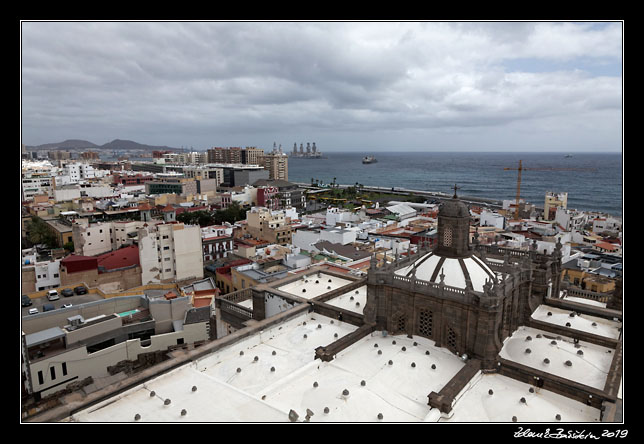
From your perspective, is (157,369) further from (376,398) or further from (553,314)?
(553,314)

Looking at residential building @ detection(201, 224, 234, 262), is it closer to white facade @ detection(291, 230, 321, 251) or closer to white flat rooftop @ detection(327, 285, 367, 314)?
white facade @ detection(291, 230, 321, 251)

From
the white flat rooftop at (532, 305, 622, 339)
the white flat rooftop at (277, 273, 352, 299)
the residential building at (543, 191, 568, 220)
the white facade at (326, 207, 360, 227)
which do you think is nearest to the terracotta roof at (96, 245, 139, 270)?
the white flat rooftop at (277, 273, 352, 299)

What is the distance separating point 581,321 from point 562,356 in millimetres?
5079

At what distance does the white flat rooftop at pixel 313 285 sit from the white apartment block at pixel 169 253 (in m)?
29.4

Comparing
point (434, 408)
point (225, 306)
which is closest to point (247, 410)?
point (434, 408)

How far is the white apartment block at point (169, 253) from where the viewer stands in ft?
183

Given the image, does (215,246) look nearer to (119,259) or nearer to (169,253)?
(169,253)

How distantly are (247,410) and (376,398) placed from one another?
5660 millimetres

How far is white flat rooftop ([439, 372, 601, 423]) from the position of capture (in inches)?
653

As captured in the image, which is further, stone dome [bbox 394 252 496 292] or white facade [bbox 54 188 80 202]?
white facade [bbox 54 188 80 202]

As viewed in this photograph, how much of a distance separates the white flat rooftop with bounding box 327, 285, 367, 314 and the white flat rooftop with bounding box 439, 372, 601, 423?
9287 millimetres

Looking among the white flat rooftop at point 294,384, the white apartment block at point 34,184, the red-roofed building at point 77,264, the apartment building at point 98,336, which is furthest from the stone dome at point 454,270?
the white apartment block at point 34,184

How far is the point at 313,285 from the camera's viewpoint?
32.2m

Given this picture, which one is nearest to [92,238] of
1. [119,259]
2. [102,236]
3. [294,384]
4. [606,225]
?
[102,236]
